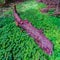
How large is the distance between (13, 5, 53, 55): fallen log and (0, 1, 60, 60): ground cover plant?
0.10m

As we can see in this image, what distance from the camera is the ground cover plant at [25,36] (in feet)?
13.9

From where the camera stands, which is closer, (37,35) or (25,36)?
(37,35)

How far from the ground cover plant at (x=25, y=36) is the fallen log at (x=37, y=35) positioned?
0.10 metres

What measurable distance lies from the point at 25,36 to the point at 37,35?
1.18 ft

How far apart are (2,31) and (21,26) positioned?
596 millimetres

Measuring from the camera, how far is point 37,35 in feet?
15.6

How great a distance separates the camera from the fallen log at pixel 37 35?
427cm

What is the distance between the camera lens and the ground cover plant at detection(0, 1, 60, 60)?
4.23 m

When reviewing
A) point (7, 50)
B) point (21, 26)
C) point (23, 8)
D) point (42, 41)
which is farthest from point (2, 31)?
point (23, 8)

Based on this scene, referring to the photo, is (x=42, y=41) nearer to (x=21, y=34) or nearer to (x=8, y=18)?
(x=21, y=34)

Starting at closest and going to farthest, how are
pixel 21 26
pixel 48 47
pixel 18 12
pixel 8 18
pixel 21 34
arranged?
pixel 48 47 < pixel 21 34 < pixel 21 26 < pixel 8 18 < pixel 18 12

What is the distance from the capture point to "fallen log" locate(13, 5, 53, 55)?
14.0 feet

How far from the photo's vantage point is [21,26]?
17.5ft

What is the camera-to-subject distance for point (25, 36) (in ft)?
16.0
